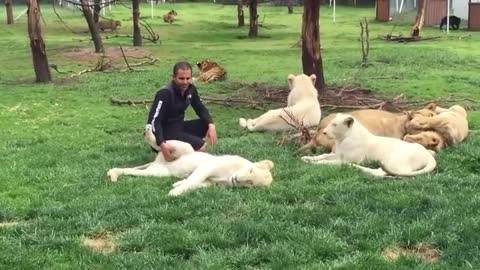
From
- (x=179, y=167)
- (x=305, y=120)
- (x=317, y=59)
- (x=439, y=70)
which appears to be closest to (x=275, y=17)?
(x=439, y=70)

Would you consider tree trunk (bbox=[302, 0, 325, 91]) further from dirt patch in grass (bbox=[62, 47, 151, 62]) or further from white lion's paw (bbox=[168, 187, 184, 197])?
dirt patch in grass (bbox=[62, 47, 151, 62])

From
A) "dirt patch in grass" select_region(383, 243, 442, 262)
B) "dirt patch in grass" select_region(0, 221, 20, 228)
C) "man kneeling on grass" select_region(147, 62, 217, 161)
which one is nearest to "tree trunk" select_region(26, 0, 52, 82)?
"man kneeling on grass" select_region(147, 62, 217, 161)

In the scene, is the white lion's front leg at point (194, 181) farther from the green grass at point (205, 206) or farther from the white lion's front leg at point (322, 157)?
the white lion's front leg at point (322, 157)

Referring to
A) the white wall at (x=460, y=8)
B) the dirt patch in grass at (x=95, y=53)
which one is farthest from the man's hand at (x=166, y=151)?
the white wall at (x=460, y=8)

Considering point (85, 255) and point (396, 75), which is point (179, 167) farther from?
point (396, 75)

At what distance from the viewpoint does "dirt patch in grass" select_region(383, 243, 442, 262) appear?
4.98 meters

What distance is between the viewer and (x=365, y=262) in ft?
15.7

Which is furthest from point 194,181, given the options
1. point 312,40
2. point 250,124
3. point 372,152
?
point 312,40

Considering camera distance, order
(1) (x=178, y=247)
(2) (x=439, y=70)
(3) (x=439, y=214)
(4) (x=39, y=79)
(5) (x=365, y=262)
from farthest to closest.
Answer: (2) (x=439, y=70) < (4) (x=39, y=79) < (3) (x=439, y=214) < (1) (x=178, y=247) < (5) (x=365, y=262)

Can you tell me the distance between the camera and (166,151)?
24.0 feet

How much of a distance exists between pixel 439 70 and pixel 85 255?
45.2 feet

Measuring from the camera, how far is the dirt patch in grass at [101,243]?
524cm

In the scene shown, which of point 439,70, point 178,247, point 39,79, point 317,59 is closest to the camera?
point 178,247

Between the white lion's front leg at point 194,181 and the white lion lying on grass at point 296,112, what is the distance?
2.89 metres
